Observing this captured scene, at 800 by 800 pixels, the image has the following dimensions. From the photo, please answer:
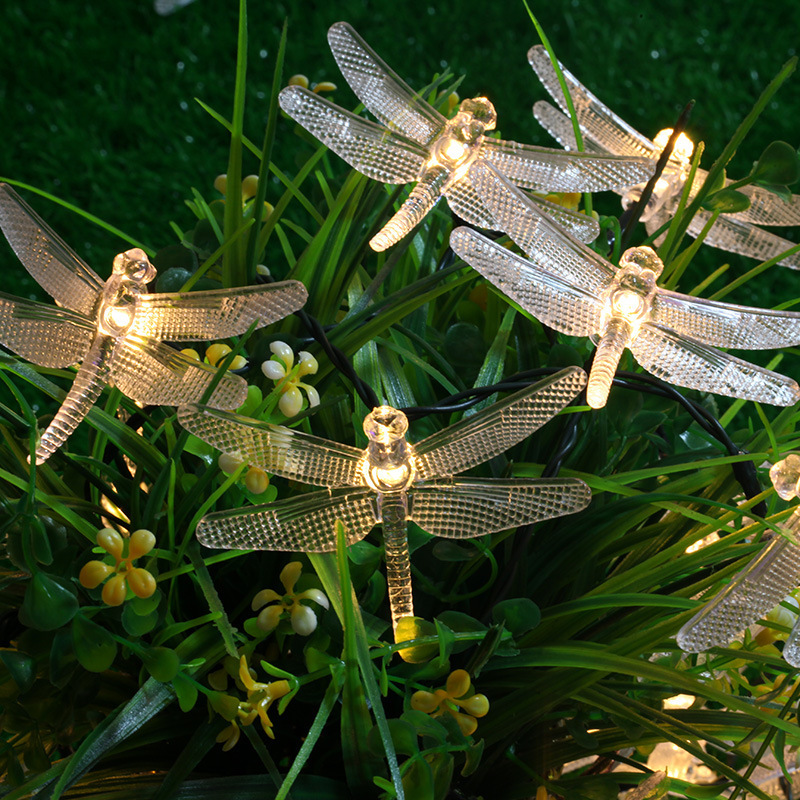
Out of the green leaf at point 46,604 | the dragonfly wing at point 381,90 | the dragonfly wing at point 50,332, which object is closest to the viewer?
the green leaf at point 46,604

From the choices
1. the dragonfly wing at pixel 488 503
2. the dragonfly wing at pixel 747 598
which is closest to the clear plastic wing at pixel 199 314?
the dragonfly wing at pixel 488 503

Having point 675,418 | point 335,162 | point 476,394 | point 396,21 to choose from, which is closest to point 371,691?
point 476,394

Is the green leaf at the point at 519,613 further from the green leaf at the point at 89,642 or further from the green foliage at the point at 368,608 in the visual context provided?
the green leaf at the point at 89,642

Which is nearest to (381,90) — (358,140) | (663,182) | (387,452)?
(358,140)

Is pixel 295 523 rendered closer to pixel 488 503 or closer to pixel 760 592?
pixel 488 503

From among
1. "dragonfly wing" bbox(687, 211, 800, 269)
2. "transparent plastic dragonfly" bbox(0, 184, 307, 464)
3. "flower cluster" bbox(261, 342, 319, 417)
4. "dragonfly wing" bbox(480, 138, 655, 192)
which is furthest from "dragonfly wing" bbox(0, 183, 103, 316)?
"dragonfly wing" bbox(687, 211, 800, 269)

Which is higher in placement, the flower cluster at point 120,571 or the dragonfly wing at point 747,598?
the dragonfly wing at point 747,598
